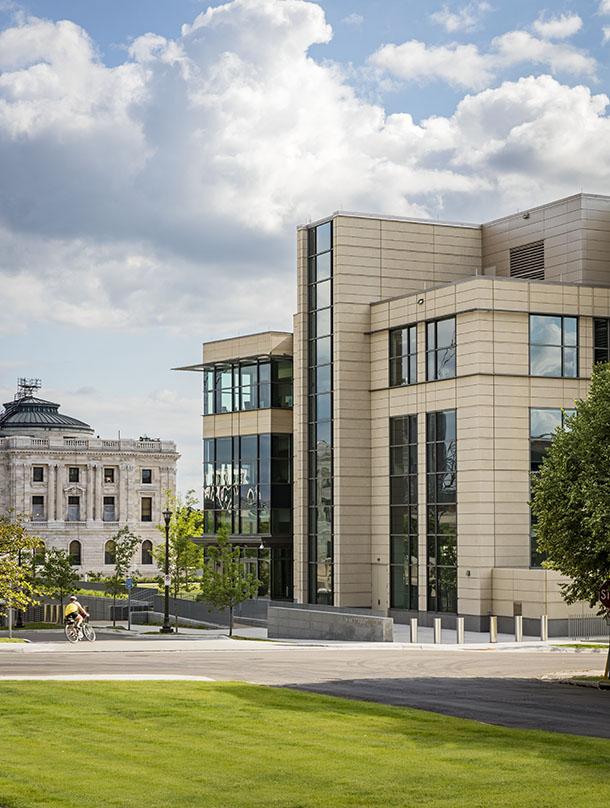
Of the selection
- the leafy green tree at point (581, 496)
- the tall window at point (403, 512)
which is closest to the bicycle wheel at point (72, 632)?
the tall window at point (403, 512)

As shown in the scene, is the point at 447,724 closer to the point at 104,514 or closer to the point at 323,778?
the point at 323,778

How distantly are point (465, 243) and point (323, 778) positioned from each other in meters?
53.1

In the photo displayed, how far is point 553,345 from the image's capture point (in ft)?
192

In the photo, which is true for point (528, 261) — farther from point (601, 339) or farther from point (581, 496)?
point (581, 496)

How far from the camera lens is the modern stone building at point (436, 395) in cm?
5725

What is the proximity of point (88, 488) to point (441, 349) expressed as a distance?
3877 inches

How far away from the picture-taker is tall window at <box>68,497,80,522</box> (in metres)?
152

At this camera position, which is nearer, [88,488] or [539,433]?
[539,433]

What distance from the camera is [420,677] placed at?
3406 centimetres

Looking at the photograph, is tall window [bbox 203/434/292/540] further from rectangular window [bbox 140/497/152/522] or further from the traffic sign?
rectangular window [bbox 140/497/152/522]

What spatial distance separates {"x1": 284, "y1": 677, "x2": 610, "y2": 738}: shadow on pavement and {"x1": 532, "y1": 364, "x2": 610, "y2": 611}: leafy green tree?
10.7 feet

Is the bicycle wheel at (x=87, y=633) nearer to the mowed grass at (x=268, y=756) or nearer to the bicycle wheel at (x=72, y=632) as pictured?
the bicycle wheel at (x=72, y=632)

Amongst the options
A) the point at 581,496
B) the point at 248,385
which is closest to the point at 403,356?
the point at 248,385

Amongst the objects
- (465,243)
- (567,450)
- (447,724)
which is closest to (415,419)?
(465,243)
